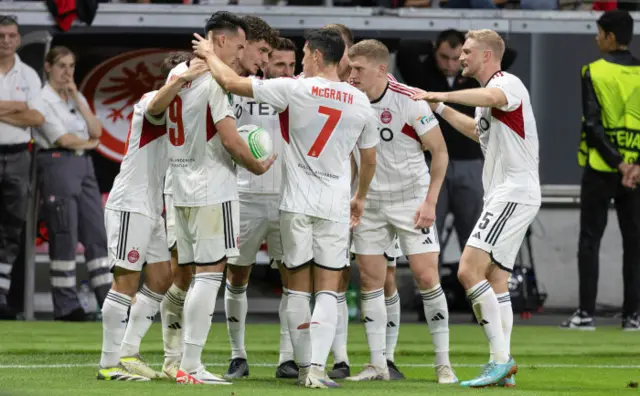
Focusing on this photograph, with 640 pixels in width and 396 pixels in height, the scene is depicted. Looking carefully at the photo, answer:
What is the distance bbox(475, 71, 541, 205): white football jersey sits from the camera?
9.20 meters

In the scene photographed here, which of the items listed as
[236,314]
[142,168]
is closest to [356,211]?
[236,314]

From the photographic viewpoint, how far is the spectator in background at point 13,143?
1402cm

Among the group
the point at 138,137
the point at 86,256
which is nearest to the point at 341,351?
the point at 138,137

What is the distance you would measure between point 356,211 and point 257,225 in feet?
2.55

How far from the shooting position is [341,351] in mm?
9836

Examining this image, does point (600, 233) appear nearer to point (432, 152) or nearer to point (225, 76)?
point (432, 152)

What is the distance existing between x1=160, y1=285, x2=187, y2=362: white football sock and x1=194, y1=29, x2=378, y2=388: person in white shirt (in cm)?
93

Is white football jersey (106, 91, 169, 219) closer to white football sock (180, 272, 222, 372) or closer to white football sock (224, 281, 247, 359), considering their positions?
white football sock (180, 272, 222, 372)

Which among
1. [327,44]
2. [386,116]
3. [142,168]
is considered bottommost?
[142,168]

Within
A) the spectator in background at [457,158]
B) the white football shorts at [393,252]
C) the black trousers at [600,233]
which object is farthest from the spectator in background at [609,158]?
the white football shorts at [393,252]

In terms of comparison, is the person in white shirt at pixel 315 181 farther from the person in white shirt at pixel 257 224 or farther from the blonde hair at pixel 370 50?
the person in white shirt at pixel 257 224

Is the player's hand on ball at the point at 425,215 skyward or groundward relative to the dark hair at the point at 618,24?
groundward

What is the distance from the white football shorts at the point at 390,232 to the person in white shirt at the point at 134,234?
4.83 feet

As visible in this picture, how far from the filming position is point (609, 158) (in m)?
13.8
